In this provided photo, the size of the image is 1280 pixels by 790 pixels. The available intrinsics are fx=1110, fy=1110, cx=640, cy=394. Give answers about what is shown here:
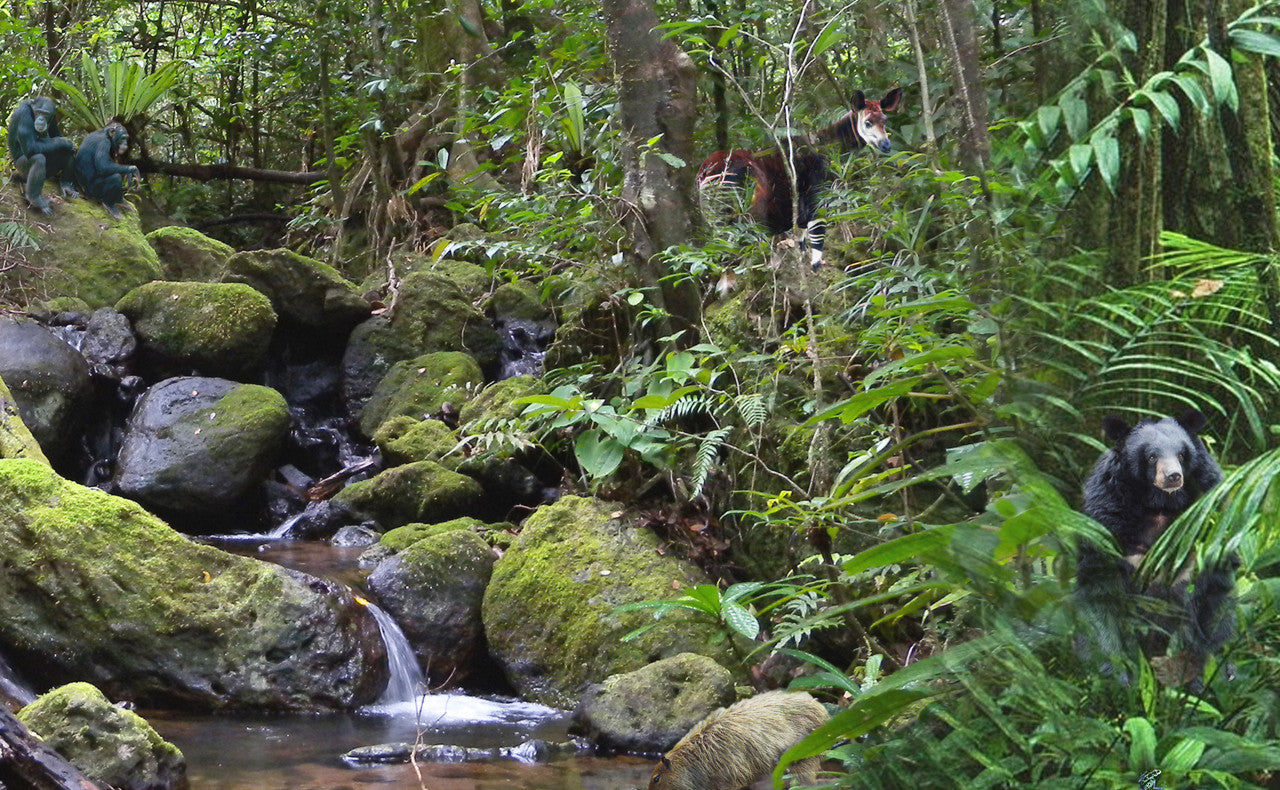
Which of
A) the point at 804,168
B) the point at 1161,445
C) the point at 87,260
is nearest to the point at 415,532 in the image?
the point at 804,168

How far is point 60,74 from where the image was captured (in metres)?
13.6

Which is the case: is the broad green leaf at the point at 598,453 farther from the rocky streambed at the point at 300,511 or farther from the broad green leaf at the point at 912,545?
the broad green leaf at the point at 912,545

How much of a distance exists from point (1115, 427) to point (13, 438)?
6.92 m

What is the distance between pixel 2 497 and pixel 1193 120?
5848 mm

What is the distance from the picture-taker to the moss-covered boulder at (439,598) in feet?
21.1

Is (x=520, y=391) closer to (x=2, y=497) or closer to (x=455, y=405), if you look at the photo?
(x=455, y=405)

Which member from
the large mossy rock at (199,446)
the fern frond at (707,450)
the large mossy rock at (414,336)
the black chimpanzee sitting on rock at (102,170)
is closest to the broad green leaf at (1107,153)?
the fern frond at (707,450)

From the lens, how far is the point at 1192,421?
150 cm

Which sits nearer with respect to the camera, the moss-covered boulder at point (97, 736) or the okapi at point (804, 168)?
the moss-covered boulder at point (97, 736)

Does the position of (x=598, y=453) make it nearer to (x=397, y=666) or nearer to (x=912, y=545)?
(x=397, y=666)

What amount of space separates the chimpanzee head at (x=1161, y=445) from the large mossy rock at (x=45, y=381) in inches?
356

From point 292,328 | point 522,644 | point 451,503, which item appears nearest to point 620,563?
point 522,644

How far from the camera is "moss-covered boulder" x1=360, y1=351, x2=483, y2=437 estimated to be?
9.73m

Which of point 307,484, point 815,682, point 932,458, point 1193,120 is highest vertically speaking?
point 1193,120
